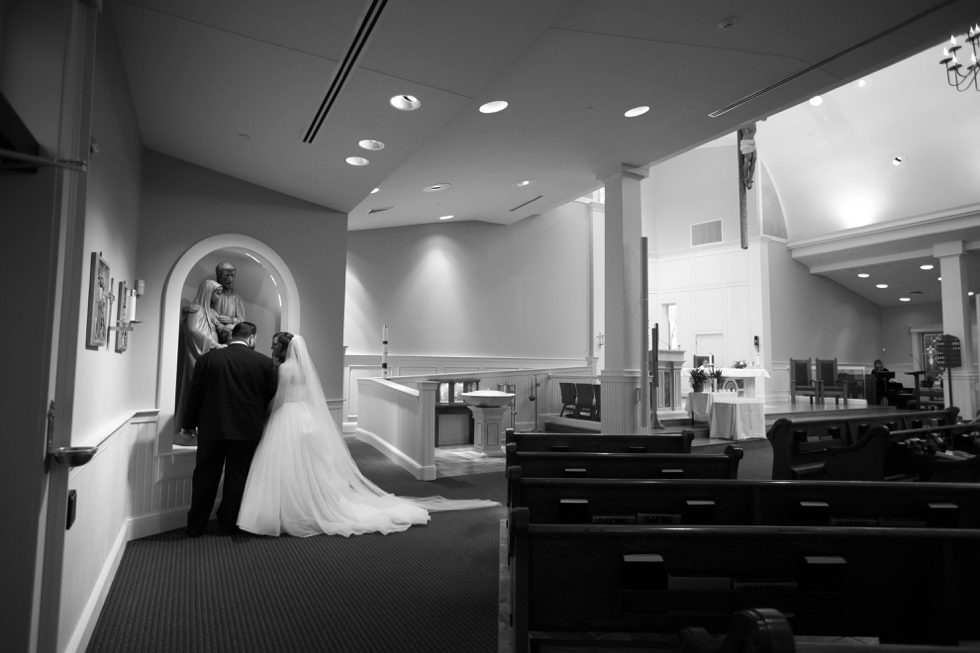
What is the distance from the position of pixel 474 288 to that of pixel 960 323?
379 inches

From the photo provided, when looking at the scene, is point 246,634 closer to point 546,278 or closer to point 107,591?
point 107,591

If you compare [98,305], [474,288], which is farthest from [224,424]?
[474,288]

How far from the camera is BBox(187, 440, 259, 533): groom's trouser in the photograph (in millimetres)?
4203

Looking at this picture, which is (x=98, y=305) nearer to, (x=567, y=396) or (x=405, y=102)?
(x=405, y=102)

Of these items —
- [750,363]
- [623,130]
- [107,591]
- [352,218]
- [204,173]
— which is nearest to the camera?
[107,591]

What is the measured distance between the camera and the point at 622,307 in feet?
21.8

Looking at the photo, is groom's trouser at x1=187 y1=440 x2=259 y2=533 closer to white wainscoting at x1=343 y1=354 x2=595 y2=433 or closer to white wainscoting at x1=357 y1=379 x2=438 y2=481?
white wainscoting at x1=357 y1=379 x2=438 y2=481

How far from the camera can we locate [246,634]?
2.64m

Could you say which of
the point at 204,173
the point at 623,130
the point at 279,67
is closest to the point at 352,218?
the point at 204,173

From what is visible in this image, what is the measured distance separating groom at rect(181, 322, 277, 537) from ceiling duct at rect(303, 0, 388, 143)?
185 cm

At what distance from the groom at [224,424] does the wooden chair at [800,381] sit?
13.1 m

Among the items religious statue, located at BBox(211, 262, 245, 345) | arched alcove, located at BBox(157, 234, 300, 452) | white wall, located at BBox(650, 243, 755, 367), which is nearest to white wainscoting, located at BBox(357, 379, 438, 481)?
arched alcove, located at BBox(157, 234, 300, 452)

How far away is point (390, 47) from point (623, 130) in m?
3.25

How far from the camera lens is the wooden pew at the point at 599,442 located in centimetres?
344
